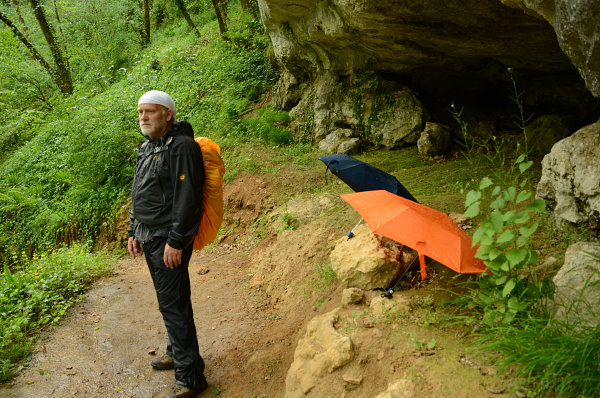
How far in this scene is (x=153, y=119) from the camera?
3088mm

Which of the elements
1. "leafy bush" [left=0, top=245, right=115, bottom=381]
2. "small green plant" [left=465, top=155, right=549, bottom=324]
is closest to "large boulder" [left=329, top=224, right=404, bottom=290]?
"small green plant" [left=465, top=155, right=549, bottom=324]

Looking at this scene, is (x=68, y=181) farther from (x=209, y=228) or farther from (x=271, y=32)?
(x=209, y=228)

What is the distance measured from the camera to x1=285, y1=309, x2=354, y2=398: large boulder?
2762mm

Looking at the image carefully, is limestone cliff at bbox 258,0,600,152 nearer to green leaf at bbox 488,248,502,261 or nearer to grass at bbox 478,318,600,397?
green leaf at bbox 488,248,502,261

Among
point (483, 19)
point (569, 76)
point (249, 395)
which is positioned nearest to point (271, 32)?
point (483, 19)

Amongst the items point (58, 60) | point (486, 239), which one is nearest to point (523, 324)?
point (486, 239)

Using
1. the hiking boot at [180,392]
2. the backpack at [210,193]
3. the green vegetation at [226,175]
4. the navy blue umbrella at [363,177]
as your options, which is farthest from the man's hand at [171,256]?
the navy blue umbrella at [363,177]

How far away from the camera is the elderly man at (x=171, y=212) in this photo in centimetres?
293

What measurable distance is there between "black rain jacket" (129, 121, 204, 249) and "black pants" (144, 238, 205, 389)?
18 centimetres

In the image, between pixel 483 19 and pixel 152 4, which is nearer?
pixel 483 19

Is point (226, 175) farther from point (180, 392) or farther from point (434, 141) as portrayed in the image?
point (180, 392)

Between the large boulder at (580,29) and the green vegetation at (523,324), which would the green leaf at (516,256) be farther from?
the large boulder at (580,29)

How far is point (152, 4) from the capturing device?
21766 millimetres

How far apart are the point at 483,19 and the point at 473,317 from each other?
4.38 m
